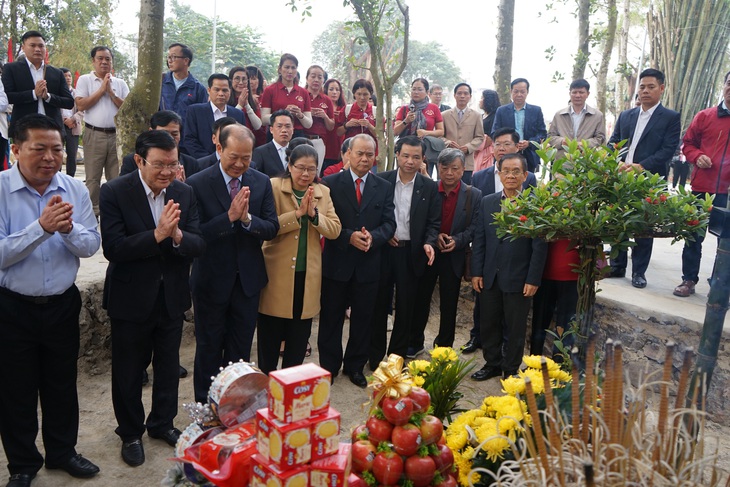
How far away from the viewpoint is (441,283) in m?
4.96

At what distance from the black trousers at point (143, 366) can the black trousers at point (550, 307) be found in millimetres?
2923

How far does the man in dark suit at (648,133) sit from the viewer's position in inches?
203

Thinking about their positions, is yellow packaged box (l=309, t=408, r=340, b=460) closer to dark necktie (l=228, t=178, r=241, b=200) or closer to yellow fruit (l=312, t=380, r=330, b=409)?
yellow fruit (l=312, t=380, r=330, b=409)

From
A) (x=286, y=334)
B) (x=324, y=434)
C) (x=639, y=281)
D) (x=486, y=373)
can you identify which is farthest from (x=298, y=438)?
(x=639, y=281)

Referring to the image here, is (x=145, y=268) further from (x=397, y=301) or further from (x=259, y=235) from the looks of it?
(x=397, y=301)

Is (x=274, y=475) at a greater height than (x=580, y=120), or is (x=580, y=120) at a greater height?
(x=580, y=120)

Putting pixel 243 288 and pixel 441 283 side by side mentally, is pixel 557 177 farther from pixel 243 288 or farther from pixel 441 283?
pixel 243 288

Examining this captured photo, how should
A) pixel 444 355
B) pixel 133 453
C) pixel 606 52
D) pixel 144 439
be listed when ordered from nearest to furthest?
pixel 444 355 < pixel 133 453 < pixel 144 439 < pixel 606 52

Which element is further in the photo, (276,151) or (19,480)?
(276,151)

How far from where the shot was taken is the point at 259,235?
3656 millimetres

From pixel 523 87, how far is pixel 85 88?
189 inches

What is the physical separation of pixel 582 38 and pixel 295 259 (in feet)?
21.8

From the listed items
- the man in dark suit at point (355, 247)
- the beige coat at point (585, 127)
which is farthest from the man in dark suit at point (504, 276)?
the beige coat at point (585, 127)

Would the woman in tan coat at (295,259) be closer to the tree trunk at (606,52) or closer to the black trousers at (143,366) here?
the black trousers at (143,366)
